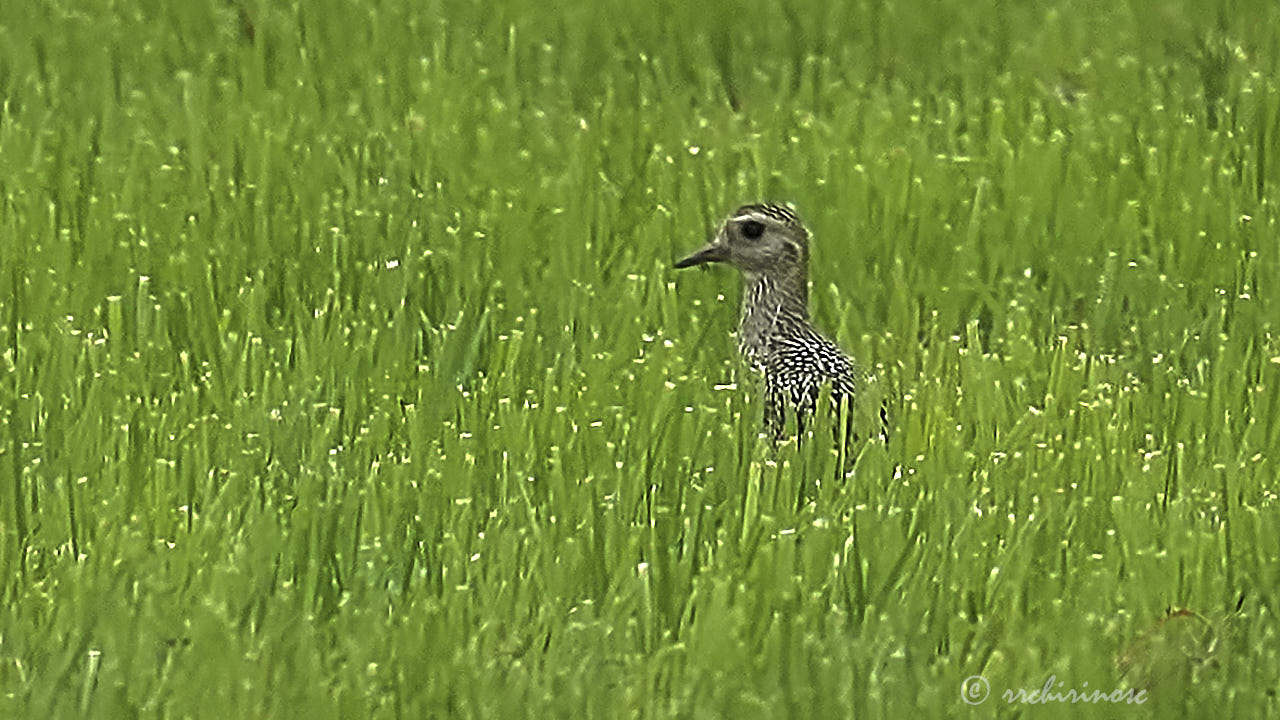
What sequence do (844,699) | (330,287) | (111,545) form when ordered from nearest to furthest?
(844,699) < (111,545) < (330,287)

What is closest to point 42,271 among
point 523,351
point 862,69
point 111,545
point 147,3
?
point 523,351

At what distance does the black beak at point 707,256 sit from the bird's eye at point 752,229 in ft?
0.29

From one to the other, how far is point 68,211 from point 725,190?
2188 millimetres

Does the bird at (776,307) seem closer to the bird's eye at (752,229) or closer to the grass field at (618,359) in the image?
the bird's eye at (752,229)

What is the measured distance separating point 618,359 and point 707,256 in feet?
2.33

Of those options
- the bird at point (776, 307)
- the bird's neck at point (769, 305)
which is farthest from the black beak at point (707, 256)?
the bird's neck at point (769, 305)

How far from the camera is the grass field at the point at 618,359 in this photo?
467 centimetres

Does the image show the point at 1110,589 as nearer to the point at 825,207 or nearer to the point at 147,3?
the point at 825,207

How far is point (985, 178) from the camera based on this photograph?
26.6 feet

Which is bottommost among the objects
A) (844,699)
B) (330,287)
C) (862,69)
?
(844,699)

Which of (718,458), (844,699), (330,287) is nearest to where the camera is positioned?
(844,699)

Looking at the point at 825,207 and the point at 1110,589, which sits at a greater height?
the point at 825,207

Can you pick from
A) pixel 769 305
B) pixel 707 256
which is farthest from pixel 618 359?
pixel 707 256

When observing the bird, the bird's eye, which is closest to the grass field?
the bird
